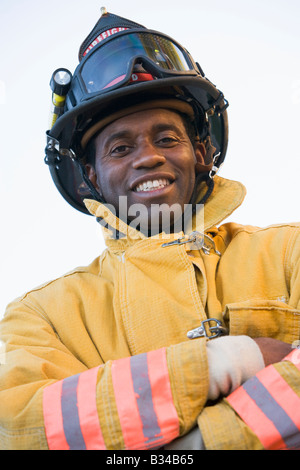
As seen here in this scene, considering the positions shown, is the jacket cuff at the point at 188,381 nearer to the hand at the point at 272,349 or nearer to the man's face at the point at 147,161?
the hand at the point at 272,349

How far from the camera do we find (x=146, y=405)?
1.66 m

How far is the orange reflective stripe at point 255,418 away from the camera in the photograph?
1.57 metres

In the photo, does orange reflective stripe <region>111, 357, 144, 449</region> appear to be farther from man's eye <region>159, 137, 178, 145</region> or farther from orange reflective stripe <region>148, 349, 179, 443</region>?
man's eye <region>159, 137, 178, 145</region>

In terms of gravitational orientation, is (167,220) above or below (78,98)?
below

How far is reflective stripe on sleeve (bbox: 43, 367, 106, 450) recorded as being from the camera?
5.47 feet

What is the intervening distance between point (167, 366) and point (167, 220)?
1231 millimetres

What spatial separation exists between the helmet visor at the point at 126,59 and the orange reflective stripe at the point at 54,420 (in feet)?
6.16

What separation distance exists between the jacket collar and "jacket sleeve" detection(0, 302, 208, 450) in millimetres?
993

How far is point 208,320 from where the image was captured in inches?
84.8

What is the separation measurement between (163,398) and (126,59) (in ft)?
7.14

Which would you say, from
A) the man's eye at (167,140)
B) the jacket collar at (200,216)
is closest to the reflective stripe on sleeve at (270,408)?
the jacket collar at (200,216)
